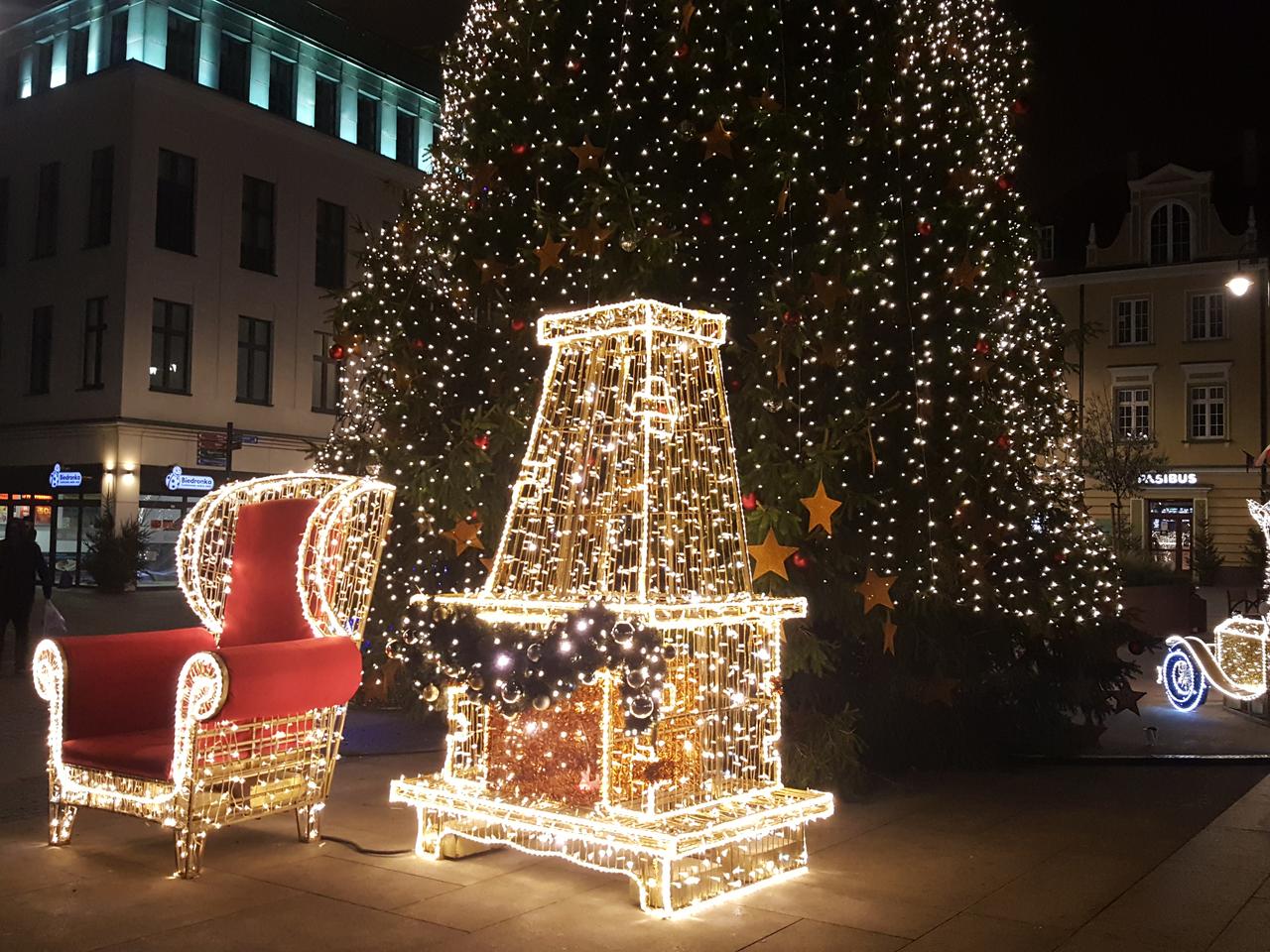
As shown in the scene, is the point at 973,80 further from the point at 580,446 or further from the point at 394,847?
the point at 394,847

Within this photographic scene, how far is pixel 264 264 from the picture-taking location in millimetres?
27391

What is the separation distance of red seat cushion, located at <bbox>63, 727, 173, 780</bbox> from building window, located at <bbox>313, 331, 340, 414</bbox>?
24.2 metres

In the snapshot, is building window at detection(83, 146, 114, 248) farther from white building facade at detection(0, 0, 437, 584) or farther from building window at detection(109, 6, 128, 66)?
building window at detection(109, 6, 128, 66)

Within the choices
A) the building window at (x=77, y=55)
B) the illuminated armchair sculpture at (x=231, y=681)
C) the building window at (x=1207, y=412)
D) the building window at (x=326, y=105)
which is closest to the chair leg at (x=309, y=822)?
the illuminated armchair sculpture at (x=231, y=681)

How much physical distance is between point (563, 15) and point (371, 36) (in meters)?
24.7

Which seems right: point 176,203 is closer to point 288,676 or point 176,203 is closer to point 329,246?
point 329,246

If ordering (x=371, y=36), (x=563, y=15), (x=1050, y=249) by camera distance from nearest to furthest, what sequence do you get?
(x=563, y=15) → (x=371, y=36) → (x=1050, y=249)

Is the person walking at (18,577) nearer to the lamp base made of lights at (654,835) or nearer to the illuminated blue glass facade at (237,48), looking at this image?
the lamp base made of lights at (654,835)

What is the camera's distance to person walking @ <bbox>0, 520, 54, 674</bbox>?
39.2ft

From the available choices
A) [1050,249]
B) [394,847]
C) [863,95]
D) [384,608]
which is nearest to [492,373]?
[384,608]

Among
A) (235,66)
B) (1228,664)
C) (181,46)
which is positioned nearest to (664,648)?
(1228,664)

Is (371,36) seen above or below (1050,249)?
above

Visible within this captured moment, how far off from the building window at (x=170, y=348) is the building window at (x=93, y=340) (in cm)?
103

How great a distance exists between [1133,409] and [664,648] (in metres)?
31.6
